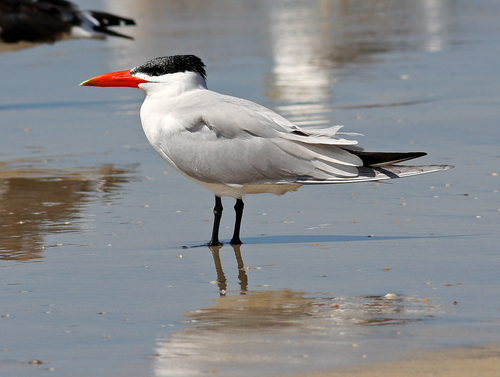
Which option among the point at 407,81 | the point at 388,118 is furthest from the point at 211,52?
the point at 388,118

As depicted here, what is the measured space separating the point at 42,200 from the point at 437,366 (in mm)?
4442

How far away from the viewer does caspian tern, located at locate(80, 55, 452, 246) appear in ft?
18.2

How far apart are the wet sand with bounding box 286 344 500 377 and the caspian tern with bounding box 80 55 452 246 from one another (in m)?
1.88

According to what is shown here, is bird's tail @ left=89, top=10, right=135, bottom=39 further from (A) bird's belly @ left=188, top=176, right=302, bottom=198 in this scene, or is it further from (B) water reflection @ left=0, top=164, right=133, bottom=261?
(A) bird's belly @ left=188, top=176, right=302, bottom=198

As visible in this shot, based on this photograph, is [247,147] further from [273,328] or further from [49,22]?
[49,22]

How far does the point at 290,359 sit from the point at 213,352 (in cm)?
35

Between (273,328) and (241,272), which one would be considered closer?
(273,328)

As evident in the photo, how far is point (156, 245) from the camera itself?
586 cm

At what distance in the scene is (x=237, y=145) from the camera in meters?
5.69

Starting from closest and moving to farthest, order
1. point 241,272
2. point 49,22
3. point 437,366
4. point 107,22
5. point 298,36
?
point 437,366, point 241,272, point 49,22, point 107,22, point 298,36

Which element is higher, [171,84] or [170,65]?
[170,65]

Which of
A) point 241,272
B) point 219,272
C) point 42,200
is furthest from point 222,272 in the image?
point 42,200

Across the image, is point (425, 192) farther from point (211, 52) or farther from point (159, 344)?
point (211, 52)

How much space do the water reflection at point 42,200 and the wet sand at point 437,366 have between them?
2.72 metres
